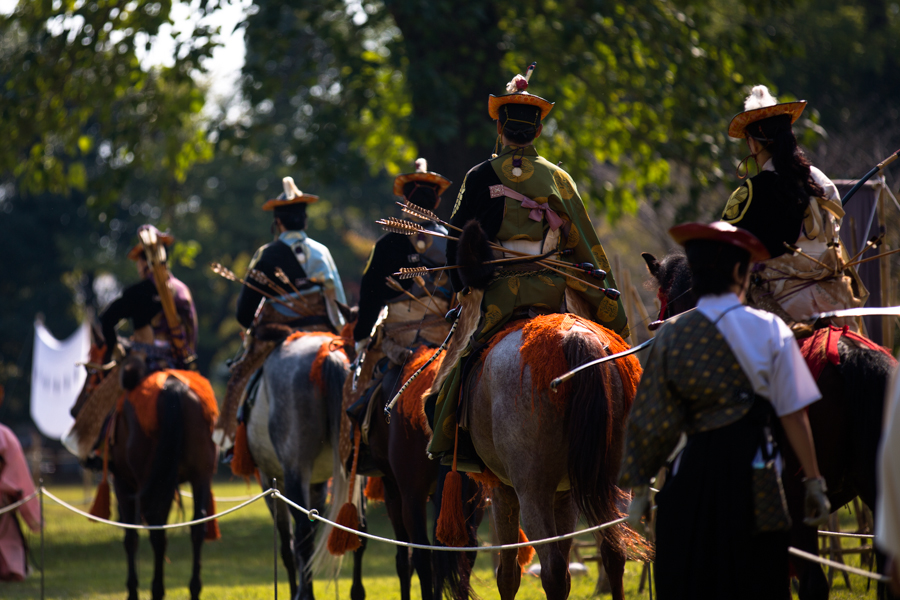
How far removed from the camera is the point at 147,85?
13953 mm

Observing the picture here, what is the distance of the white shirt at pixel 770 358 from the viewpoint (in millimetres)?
3059

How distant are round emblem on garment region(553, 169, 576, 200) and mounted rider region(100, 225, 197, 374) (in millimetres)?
4259

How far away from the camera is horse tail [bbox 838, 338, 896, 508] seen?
A: 4.03 m

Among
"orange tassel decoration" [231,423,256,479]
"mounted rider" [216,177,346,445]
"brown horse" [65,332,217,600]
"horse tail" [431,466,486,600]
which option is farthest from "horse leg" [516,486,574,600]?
"brown horse" [65,332,217,600]

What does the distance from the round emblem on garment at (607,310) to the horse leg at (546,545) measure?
1038 millimetres

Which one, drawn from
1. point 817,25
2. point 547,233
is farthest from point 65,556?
point 817,25

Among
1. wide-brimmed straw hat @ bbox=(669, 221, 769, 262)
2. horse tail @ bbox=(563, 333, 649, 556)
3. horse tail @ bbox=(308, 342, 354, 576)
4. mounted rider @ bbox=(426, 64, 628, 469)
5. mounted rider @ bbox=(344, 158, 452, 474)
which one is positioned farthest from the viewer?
horse tail @ bbox=(308, 342, 354, 576)

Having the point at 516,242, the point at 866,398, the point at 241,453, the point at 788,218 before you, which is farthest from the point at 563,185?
the point at 241,453

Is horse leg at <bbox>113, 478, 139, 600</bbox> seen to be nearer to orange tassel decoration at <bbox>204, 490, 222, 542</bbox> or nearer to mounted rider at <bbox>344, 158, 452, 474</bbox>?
orange tassel decoration at <bbox>204, 490, 222, 542</bbox>

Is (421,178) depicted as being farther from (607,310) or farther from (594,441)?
(594,441)

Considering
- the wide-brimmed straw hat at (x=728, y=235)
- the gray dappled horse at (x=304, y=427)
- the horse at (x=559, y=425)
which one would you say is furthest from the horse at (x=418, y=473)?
the wide-brimmed straw hat at (x=728, y=235)

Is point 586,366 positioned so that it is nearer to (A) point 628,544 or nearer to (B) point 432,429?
A: (A) point 628,544

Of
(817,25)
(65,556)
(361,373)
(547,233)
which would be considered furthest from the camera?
(817,25)

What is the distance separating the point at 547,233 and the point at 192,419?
169 inches
